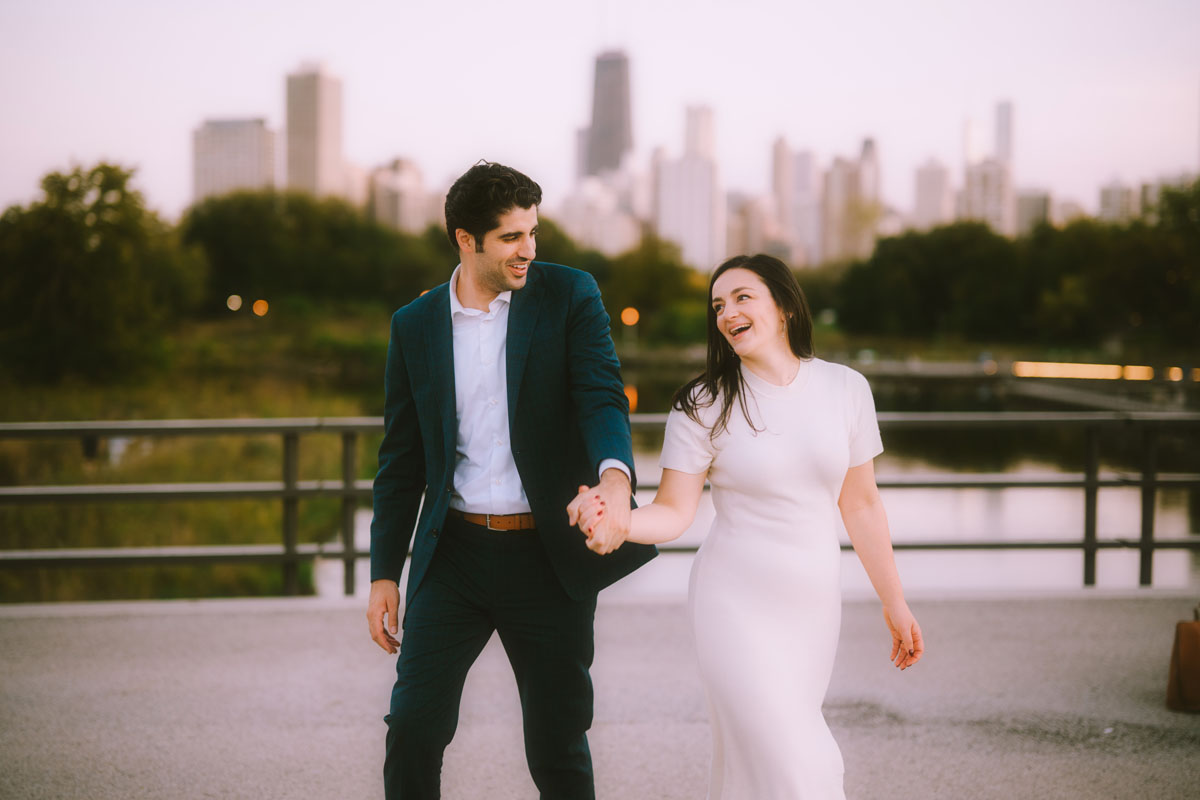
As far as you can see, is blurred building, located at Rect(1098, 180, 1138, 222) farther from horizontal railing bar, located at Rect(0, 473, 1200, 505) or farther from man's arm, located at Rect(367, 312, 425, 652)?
man's arm, located at Rect(367, 312, 425, 652)

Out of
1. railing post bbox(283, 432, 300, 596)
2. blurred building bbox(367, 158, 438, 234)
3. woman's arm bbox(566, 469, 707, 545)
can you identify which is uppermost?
blurred building bbox(367, 158, 438, 234)

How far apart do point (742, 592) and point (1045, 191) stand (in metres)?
211

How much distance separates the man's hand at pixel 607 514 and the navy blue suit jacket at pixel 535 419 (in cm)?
14

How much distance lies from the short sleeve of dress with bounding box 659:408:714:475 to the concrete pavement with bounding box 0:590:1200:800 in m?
1.47

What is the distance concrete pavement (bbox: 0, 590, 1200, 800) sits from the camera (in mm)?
3725

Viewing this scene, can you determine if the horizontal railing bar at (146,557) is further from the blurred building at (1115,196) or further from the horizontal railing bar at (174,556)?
the blurred building at (1115,196)

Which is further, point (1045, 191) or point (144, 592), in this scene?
point (1045, 191)

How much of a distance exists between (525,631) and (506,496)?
0.35 meters

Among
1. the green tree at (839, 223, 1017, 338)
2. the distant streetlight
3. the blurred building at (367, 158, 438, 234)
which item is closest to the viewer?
the green tree at (839, 223, 1017, 338)

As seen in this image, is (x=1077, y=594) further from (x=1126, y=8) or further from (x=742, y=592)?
(x=1126, y=8)

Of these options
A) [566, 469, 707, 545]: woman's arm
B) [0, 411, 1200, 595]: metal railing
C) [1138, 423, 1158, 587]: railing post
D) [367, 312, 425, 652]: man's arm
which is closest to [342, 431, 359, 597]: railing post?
[0, 411, 1200, 595]: metal railing

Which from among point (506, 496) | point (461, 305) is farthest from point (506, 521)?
point (461, 305)

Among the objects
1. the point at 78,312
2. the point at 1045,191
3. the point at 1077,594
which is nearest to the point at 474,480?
the point at 1077,594

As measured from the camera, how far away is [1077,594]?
618 cm
